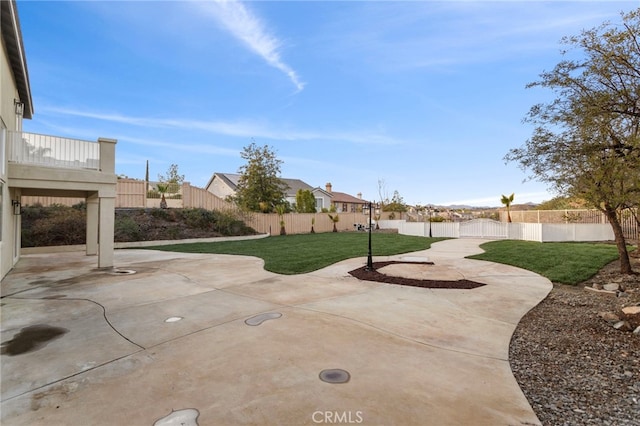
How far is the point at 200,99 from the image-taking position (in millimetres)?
17891

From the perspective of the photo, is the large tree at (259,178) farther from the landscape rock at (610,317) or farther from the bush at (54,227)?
the landscape rock at (610,317)

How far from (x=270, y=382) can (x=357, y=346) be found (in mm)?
1248

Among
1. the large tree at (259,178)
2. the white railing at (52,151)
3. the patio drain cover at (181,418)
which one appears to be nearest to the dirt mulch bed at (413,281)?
the patio drain cover at (181,418)

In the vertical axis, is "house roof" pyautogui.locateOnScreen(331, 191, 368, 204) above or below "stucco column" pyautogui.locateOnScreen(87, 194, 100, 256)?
above

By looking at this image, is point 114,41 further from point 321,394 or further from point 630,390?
point 630,390

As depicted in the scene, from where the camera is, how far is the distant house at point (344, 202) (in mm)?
41469

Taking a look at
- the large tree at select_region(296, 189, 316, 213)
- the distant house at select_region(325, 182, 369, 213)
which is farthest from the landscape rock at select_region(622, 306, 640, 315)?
the distant house at select_region(325, 182, 369, 213)

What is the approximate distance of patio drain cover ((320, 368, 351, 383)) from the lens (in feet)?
9.29

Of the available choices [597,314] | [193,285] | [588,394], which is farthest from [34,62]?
[597,314]

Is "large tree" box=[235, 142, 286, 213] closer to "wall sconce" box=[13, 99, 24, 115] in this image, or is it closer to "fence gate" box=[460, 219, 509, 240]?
"fence gate" box=[460, 219, 509, 240]

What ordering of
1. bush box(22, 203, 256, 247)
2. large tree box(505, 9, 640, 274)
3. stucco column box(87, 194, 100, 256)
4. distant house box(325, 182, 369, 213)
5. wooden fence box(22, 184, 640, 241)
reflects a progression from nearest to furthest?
1. large tree box(505, 9, 640, 274)
2. stucco column box(87, 194, 100, 256)
3. bush box(22, 203, 256, 247)
4. wooden fence box(22, 184, 640, 241)
5. distant house box(325, 182, 369, 213)

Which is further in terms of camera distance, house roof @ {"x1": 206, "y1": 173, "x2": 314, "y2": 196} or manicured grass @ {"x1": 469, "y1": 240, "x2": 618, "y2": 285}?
house roof @ {"x1": 206, "y1": 173, "x2": 314, "y2": 196}

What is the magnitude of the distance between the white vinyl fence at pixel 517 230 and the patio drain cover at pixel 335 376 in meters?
17.9

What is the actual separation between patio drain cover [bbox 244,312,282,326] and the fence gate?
698 inches
